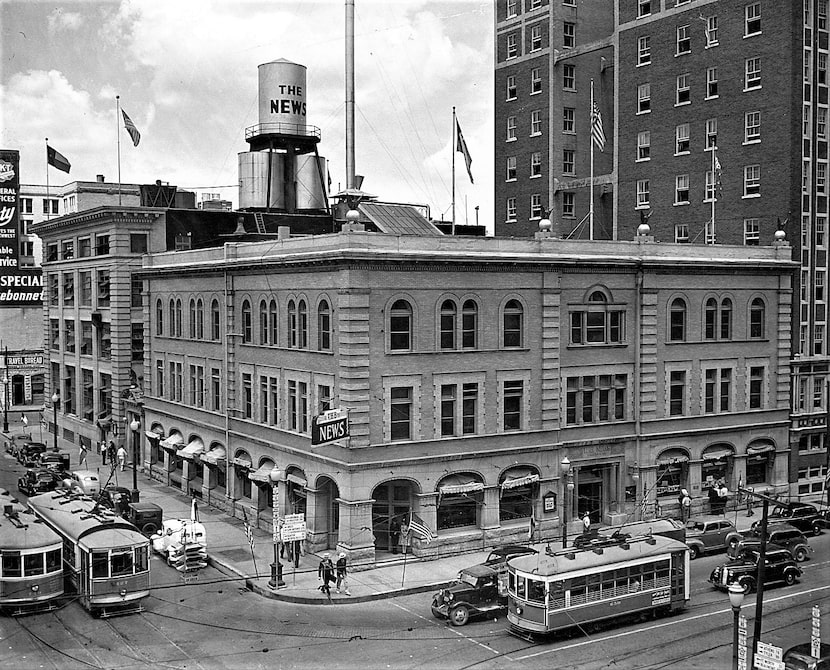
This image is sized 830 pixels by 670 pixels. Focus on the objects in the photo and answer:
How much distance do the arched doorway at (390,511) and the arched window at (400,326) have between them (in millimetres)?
6014

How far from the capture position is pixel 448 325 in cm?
4553

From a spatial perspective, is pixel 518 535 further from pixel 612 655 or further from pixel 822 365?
pixel 822 365

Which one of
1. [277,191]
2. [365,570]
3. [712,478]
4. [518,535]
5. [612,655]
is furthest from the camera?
[277,191]

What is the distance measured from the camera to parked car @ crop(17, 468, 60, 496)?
57312 mm

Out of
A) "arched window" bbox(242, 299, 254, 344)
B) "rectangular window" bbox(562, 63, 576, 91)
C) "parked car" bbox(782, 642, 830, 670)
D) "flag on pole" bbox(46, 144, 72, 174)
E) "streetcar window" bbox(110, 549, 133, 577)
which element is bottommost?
"parked car" bbox(782, 642, 830, 670)

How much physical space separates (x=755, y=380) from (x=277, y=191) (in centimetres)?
4083

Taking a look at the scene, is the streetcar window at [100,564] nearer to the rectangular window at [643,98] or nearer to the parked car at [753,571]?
the parked car at [753,571]

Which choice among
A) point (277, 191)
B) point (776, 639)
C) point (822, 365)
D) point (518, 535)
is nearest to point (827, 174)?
point (822, 365)

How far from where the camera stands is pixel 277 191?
79.5m

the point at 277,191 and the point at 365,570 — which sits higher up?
the point at 277,191

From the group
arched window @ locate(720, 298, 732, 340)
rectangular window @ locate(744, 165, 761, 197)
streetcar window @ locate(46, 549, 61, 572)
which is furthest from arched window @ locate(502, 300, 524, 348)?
streetcar window @ locate(46, 549, 61, 572)

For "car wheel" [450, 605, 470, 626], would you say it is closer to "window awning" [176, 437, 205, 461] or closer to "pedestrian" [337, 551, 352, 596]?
"pedestrian" [337, 551, 352, 596]

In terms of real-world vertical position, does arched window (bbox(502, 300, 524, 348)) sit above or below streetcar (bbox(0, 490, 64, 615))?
above

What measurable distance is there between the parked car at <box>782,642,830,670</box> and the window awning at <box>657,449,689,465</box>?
896 inches
